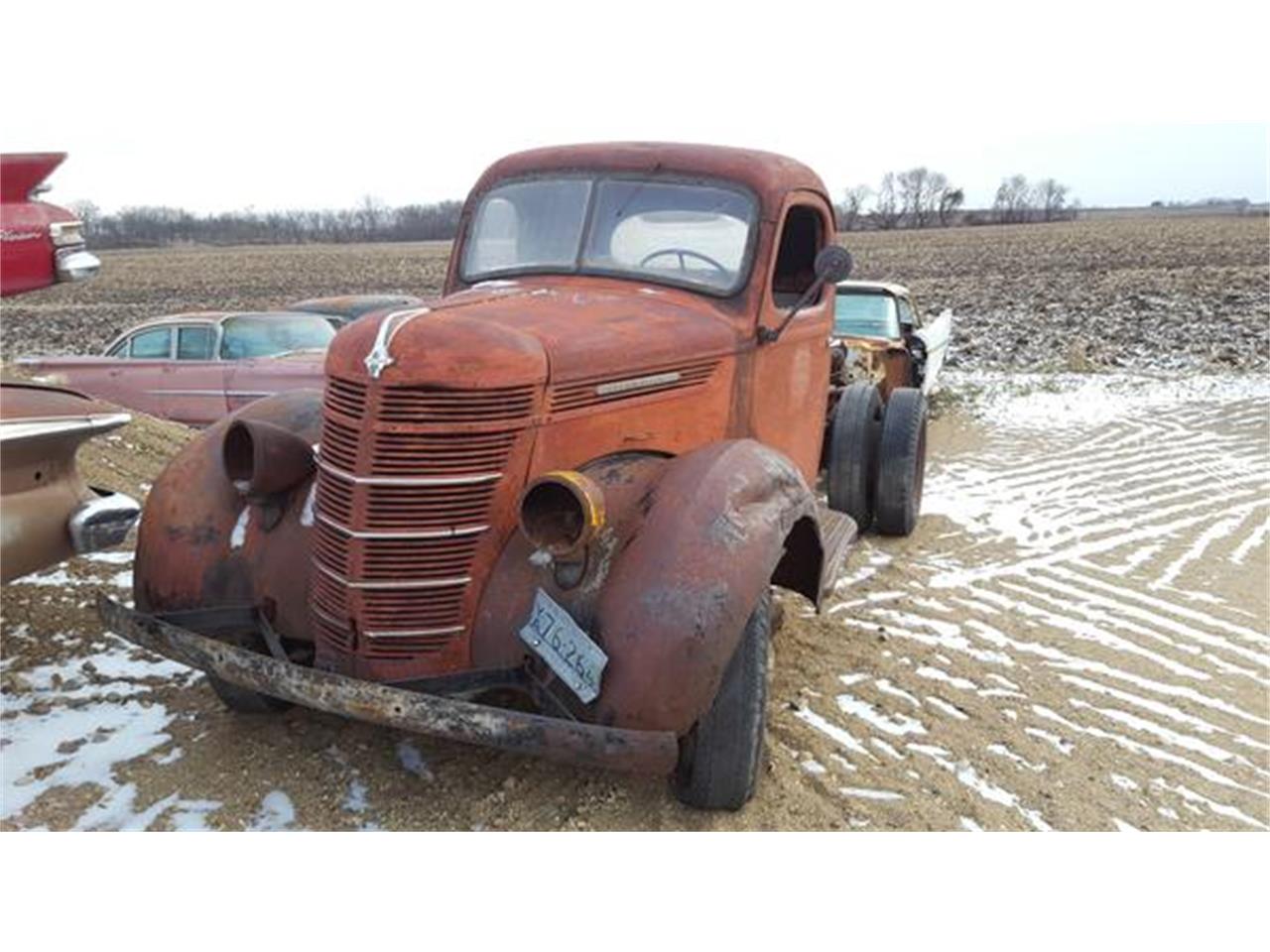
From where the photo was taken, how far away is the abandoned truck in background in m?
2.79

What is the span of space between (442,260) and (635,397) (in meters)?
41.6

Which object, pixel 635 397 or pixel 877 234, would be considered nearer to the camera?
pixel 635 397

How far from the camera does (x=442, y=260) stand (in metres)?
43.3

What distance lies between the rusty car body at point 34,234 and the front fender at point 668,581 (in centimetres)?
262

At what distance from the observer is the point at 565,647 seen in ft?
9.28

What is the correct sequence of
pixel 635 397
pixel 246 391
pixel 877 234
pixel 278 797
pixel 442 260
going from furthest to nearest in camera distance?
pixel 877 234 → pixel 442 260 → pixel 246 391 → pixel 635 397 → pixel 278 797

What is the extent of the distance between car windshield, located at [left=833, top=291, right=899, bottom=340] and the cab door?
4.07 metres

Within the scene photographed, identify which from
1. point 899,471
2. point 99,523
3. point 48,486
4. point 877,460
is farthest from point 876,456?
point 48,486

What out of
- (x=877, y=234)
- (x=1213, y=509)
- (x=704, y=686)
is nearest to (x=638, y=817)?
(x=704, y=686)

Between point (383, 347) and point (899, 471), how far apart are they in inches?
155

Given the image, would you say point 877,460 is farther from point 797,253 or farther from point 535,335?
point 535,335

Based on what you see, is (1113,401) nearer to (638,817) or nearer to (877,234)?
(638,817)

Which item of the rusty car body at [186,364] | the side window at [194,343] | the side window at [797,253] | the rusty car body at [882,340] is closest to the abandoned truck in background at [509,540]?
the side window at [797,253]

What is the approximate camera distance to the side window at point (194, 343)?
8.99m
